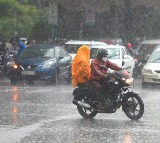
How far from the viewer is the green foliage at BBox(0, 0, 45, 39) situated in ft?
127

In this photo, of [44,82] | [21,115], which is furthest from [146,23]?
[21,115]

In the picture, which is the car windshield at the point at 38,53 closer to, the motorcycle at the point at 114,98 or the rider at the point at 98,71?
the motorcycle at the point at 114,98

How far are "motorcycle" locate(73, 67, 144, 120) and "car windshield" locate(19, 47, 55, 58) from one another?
13.9 metres

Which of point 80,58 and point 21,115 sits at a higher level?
point 80,58

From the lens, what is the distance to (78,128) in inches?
583

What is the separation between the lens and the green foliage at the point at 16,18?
38.7 m

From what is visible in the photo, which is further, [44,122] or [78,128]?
[44,122]

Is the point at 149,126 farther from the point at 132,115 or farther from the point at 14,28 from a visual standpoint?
the point at 14,28

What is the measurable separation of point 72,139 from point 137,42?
3716cm

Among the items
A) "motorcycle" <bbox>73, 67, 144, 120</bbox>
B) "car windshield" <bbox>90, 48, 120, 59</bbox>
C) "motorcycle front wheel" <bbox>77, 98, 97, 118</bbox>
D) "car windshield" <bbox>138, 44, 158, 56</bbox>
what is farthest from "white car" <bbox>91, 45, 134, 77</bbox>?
"motorcycle" <bbox>73, 67, 144, 120</bbox>

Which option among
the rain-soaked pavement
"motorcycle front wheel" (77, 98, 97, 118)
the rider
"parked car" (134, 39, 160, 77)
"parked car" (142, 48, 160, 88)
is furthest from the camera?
"parked car" (134, 39, 160, 77)

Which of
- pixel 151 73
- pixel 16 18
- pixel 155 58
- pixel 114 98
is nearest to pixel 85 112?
pixel 114 98

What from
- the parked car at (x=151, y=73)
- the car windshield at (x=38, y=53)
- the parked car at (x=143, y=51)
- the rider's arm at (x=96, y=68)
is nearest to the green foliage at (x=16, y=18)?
the parked car at (x=143, y=51)

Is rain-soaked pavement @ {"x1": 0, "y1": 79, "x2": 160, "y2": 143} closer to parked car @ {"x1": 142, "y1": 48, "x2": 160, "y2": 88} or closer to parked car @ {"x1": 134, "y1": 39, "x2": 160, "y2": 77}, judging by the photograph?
parked car @ {"x1": 142, "y1": 48, "x2": 160, "y2": 88}
